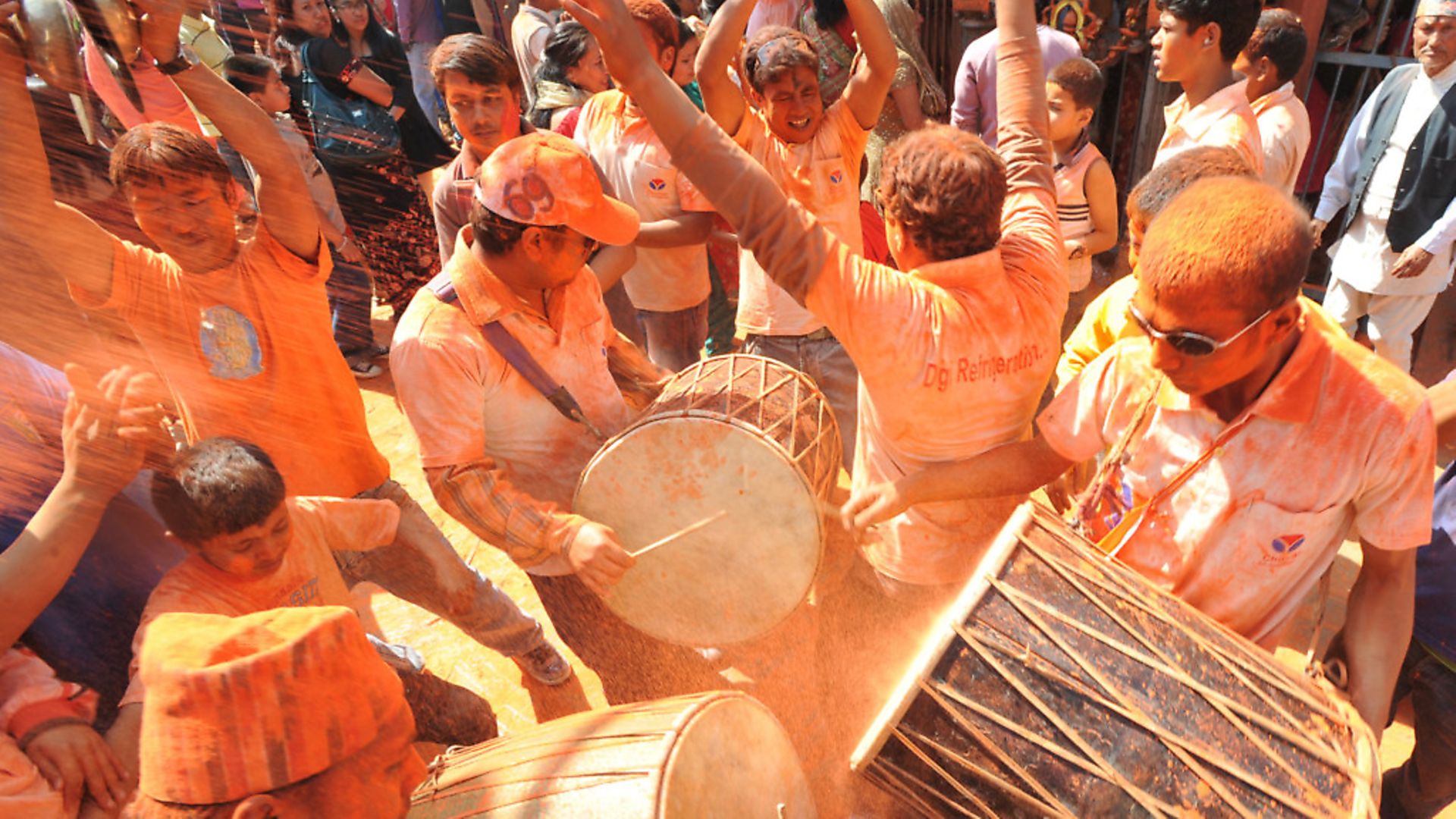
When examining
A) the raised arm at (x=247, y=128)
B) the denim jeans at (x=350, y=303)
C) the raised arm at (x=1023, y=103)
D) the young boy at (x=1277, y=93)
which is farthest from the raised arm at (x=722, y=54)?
the denim jeans at (x=350, y=303)

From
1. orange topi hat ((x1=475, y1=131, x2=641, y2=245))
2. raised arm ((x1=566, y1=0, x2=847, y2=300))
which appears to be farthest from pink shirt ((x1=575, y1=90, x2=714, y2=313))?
raised arm ((x1=566, y1=0, x2=847, y2=300))

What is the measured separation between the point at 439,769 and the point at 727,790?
2.42 ft

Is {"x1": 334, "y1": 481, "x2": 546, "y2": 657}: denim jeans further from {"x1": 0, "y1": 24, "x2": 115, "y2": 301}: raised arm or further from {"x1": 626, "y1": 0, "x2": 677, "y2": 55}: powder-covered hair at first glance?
{"x1": 626, "y1": 0, "x2": 677, "y2": 55}: powder-covered hair

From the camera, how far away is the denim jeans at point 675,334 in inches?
177

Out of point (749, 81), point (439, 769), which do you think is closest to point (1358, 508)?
point (439, 769)

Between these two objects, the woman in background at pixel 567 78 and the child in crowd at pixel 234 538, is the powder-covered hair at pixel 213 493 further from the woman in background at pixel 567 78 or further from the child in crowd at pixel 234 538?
the woman in background at pixel 567 78

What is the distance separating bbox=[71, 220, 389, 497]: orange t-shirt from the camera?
8.62 ft

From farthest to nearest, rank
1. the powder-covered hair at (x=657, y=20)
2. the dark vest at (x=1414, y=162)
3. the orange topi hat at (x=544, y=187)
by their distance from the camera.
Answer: the dark vest at (x=1414, y=162) → the powder-covered hair at (x=657, y=20) → the orange topi hat at (x=544, y=187)

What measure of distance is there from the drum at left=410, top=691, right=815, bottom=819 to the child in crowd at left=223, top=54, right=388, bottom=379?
457 cm

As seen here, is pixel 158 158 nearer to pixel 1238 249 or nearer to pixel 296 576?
pixel 296 576

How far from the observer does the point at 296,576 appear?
2.41 metres

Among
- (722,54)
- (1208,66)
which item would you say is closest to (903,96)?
(1208,66)

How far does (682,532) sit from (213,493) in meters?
1.26

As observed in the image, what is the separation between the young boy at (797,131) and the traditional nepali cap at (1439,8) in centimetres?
295
